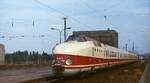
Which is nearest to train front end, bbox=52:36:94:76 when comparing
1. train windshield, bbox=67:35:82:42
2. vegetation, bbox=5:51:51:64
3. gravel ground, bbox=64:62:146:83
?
gravel ground, bbox=64:62:146:83

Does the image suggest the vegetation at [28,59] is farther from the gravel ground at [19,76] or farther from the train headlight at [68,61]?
the train headlight at [68,61]

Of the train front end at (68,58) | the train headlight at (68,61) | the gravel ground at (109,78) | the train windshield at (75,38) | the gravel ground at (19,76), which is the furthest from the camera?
the train windshield at (75,38)

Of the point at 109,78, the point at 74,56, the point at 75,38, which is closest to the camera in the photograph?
the point at 74,56

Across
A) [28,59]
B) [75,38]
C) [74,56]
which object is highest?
[75,38]

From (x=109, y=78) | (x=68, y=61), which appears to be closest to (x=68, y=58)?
(x=68, y=61)

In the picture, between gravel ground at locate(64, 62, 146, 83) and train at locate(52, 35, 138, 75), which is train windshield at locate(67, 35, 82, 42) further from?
gravel ground at locate(64, 62, 146, 83)

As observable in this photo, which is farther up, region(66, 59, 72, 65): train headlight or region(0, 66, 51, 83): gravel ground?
region(66, 59, 72, 65): train headlight

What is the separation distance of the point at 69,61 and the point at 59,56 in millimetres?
656

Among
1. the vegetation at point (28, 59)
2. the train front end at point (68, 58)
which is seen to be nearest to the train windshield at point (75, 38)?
the train front end at point (68, 58)

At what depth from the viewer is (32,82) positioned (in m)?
21.7

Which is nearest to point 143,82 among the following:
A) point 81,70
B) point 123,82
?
point 123,82

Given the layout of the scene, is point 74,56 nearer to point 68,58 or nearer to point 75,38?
point 68,58

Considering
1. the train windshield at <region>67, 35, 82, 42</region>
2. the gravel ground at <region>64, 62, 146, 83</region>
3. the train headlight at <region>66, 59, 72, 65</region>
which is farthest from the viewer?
the train windshield at <region>67, 35, 82, 42</region>

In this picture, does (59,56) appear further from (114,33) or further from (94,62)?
(114,33)
